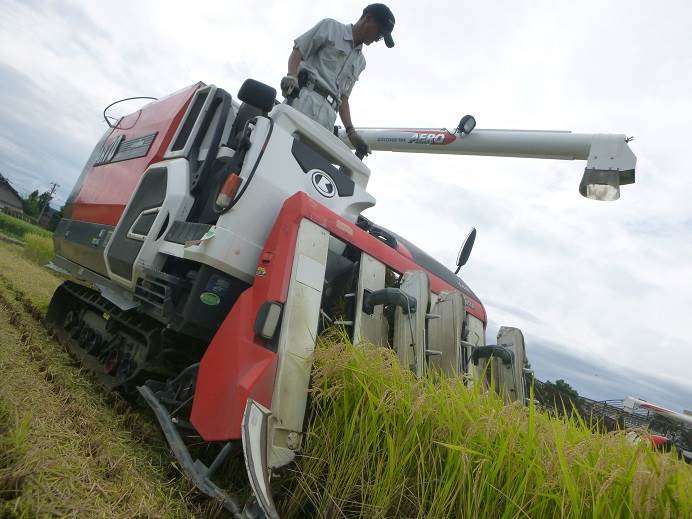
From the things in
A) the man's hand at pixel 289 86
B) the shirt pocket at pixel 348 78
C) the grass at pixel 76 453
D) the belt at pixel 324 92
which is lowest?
the grass at pixel 76 453

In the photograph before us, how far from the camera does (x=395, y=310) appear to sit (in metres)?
2.50

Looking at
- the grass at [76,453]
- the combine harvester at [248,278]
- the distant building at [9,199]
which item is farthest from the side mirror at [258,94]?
the distant building at [9,199]

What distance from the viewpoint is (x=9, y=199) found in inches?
2053

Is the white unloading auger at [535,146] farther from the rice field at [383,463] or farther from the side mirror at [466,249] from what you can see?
the rice field at [383,463]

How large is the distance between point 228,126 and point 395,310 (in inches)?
67.5

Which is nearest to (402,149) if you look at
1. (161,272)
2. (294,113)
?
(294,113)

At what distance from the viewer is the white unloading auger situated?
365cm

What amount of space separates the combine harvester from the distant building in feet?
183

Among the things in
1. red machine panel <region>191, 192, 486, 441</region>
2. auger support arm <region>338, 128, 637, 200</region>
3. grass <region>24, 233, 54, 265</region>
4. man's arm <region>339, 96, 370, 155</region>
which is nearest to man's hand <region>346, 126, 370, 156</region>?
man's arm <region>339, 96, 370, 155</region>

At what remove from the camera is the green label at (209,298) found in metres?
2.40

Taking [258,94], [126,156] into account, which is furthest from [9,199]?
[258,94]

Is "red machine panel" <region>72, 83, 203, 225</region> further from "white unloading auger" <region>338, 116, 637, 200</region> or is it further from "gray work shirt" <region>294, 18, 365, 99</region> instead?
"white unloading auger" <region>338, 116, 637, 200</region>

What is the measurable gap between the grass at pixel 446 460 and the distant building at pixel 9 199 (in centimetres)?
5777

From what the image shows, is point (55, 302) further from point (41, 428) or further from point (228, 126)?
point (41, 428)
